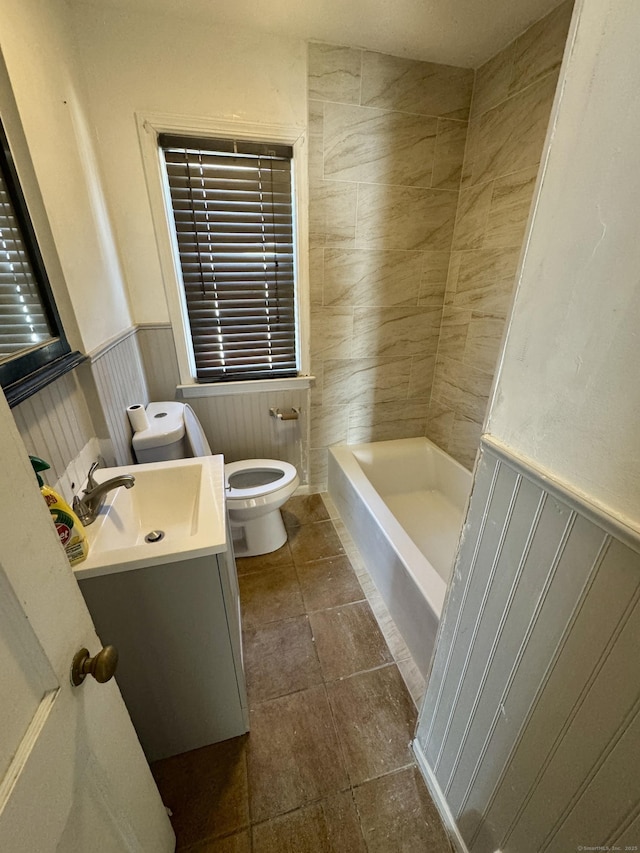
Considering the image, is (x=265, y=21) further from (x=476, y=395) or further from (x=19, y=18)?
(x=476, y=395)

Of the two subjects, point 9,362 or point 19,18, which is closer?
point 9,362

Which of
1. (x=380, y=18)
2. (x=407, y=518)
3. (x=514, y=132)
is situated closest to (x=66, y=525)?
(x=407, y=518)

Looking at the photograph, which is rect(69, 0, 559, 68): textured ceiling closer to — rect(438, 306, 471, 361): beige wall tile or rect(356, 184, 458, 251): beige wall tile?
rect(356, 184, 458, 251): beige wall tile

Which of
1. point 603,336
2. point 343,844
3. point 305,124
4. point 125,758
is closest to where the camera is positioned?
point 603,336

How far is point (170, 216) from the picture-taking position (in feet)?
5.34

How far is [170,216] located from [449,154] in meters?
1.49

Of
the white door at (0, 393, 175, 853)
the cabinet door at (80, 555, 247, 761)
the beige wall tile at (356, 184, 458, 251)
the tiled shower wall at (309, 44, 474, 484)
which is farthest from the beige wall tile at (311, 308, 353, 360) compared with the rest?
the white door at (0, 393, 175, 853)

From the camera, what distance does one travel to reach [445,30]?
138cm

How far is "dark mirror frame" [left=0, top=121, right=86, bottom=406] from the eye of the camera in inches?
30.4

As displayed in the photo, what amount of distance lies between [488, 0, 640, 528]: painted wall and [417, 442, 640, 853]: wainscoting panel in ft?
0.23

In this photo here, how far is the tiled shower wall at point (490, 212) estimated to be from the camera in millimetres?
1371

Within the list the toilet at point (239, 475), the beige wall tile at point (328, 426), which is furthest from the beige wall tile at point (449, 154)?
the toilet at point (239, 475)

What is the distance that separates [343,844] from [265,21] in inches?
113

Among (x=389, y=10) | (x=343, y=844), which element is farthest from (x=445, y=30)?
(x=343, y=844)
